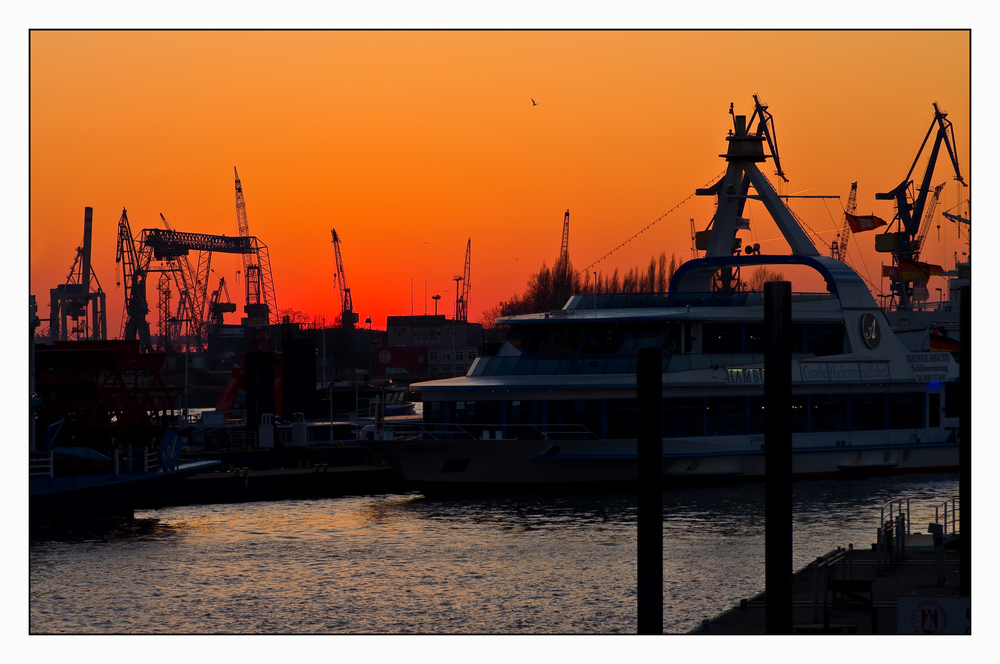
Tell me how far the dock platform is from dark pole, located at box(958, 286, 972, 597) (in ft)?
1.93

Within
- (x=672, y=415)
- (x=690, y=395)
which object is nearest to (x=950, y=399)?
(x=690, y=395)

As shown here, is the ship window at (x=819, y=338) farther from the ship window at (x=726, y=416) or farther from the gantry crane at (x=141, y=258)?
the gantry crane at (x=141, y=258)

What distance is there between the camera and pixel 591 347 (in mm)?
39562

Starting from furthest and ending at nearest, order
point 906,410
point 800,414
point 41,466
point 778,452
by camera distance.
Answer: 1. point 906,410
2. point 800,414
3. point 41,466
4. point 778,452

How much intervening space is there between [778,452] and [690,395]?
2250 cm

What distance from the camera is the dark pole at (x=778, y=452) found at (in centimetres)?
1619

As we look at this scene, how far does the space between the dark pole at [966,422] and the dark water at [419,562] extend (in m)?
5.93

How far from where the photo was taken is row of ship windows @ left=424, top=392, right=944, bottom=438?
124 feet

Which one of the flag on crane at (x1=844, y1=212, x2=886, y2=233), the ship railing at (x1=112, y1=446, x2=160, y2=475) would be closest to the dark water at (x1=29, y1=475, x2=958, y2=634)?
the ship railing at (x1=112, y1=446, x2=160, y2=475)

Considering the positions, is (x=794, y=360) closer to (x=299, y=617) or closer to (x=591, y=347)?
(x=591, y=347)

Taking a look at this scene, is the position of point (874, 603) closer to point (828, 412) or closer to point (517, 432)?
point (517, 432)

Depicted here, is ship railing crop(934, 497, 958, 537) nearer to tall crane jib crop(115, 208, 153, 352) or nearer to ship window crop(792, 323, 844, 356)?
ship window crop(792, 323, 844, 356)

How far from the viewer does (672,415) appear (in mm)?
38594

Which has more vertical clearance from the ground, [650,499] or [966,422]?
[966,422]
